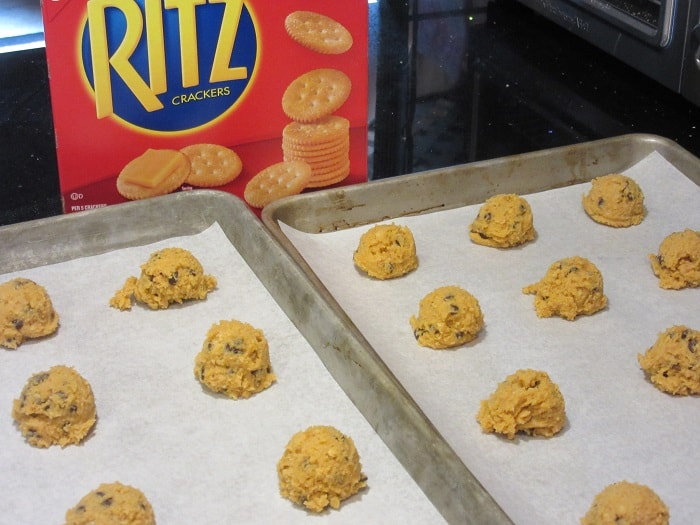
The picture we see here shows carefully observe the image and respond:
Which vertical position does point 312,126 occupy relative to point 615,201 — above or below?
above

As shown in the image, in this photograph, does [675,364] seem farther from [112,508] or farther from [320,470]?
[112,508]

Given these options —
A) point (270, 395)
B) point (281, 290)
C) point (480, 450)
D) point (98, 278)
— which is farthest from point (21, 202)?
point (480, 450)

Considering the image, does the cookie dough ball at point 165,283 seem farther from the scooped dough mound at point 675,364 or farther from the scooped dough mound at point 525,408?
the scooped dough mound at point 675,364

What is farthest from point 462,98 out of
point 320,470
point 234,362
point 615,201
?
point 320,470

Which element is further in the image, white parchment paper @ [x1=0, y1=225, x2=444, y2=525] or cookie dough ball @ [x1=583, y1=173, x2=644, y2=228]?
cookie dough ball @ [x1=583, y1=173, x2=644, y2=228]

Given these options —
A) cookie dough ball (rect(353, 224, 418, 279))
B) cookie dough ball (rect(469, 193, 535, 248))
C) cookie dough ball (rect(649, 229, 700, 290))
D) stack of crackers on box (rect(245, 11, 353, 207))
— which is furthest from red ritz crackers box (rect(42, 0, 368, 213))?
cookie dough ball (rect(649, 229, 700, 290))

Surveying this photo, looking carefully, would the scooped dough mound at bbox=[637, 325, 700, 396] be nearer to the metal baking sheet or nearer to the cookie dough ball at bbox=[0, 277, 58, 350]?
the metal baking sheet
